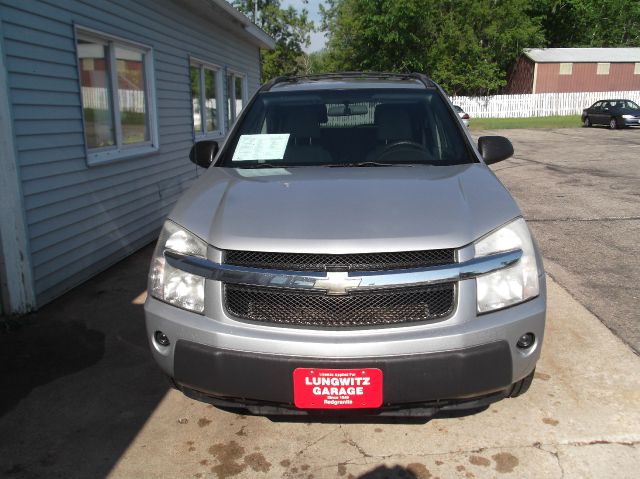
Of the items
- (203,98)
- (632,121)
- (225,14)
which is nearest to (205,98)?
(203,98)

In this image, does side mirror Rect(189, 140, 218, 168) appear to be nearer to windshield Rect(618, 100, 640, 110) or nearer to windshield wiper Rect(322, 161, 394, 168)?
windshield wiper Rect(322, 161, 394, 168)

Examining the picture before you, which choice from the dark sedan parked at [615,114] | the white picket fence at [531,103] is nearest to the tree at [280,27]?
the white picket fence at [531,103]

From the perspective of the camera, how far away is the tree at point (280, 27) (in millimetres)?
35625

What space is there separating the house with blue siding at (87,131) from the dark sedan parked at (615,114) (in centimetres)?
2448

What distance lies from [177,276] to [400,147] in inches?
68.3

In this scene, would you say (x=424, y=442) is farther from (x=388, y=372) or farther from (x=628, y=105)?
(x=628, y=105)

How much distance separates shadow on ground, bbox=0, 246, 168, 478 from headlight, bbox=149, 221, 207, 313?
0.88m

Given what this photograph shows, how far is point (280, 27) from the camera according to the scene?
36.2 metres

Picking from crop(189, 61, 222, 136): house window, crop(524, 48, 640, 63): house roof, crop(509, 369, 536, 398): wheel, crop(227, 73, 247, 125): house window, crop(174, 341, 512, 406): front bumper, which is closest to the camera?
crop(174, 341, 512, 406): front bumper

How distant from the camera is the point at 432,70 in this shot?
134 feet

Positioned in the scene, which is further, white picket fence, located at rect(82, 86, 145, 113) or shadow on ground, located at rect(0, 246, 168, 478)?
white picket fence, located at rect(82, 86, 145, 113)

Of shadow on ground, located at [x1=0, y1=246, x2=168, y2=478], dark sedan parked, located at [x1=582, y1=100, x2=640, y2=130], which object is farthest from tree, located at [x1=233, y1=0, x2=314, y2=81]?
shadow on ground, located at [x1=0, y1=246, x2=168, y2=478]

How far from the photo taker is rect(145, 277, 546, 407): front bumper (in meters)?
2.29

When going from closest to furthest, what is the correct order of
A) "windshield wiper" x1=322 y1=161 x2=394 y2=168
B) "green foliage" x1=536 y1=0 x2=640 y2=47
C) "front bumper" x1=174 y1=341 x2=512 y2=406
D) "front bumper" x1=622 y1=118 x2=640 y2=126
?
1. "front bumper" x1=174 y1=341 x2=512 y2=406
2. "windshield wiper" x1=322 y1=161 x2=394 y2=168
3. "front bumper" x1=622 y1=118 x2=640 y2=126
4. "green foliage" x1=536 y1=0 x2=640 y2=47
